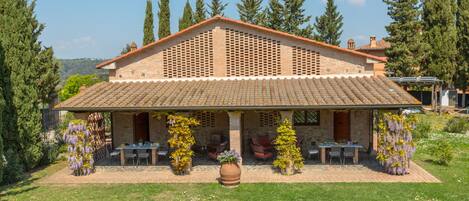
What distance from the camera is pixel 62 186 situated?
1318cm

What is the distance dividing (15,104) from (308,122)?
1227 centimetres

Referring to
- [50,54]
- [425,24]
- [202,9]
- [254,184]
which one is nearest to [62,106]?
[254,184]

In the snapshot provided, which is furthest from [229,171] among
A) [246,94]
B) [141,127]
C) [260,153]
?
[141,127]

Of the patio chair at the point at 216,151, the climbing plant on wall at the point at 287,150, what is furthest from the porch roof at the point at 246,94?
the patio chair at the point at 216,151

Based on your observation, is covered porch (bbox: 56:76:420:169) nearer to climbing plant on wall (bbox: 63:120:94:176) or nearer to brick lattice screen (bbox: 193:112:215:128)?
brick lattice screen (bbox: 193:112:215:128)

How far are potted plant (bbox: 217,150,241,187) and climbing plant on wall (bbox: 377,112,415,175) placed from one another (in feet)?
17.4

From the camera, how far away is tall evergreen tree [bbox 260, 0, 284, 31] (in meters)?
42.4

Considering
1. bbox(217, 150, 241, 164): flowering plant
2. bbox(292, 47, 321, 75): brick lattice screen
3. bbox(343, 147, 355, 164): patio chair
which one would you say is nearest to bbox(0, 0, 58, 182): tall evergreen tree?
bbox(217, 150, 241, 164): flowering plant

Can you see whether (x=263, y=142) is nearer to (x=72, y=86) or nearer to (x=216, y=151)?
(x=216, y=151)

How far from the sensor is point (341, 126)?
18031mm

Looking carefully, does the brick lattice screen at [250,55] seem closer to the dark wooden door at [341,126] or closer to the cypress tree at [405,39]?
the dark wooden door at [341,126]

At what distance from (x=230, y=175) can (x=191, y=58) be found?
23.9 feet

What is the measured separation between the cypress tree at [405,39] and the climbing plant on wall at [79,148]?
31.8m

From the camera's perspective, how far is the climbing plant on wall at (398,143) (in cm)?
1338
